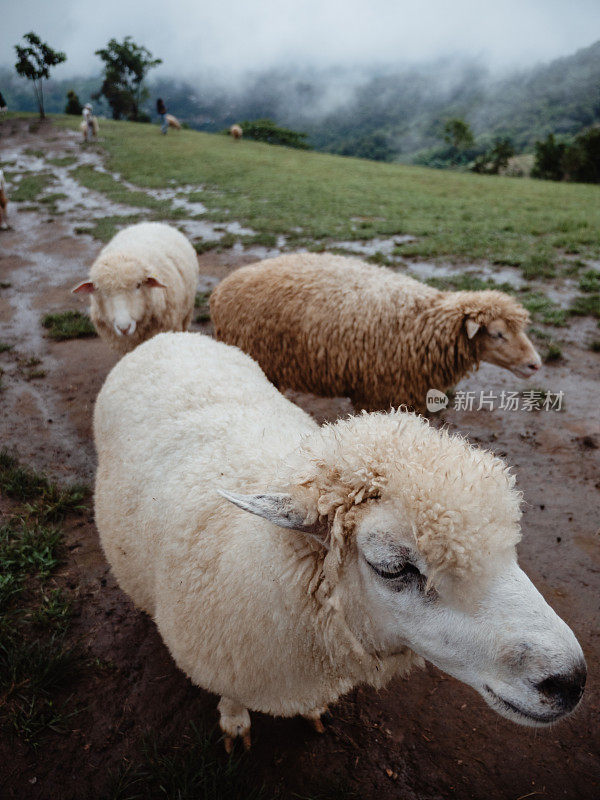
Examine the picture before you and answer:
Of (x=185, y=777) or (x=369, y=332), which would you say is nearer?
(x=185, y=777)

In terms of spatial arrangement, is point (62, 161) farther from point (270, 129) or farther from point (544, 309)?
point (270, 129)

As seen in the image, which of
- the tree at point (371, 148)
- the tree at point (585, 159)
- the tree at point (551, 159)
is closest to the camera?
the tree at point (585, 159)

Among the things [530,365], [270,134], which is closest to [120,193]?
[530,365]

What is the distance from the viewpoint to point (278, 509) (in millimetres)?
1354

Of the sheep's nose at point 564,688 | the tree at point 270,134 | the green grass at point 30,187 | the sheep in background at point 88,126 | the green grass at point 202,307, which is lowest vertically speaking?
the green grass at point 202,307

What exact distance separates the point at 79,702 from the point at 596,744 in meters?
2.83

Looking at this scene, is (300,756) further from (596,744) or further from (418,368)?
(418,368)

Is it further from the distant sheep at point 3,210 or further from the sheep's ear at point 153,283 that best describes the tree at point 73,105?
the sheep's ear at point 153,283

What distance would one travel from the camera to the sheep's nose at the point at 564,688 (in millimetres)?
1194

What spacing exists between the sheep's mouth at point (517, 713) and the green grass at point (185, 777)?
4.51ft

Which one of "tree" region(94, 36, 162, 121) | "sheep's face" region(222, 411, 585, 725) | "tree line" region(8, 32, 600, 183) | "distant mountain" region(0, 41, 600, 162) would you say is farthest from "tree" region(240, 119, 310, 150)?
"sheep's face" region(222, 411, 585, 725)

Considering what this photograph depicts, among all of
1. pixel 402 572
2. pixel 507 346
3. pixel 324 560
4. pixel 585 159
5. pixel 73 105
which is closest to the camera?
pixel 402 572

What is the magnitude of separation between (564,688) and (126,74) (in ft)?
184

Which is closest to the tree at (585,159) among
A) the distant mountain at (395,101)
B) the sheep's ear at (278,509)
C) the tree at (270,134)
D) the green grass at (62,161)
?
the tree at (270,134)
